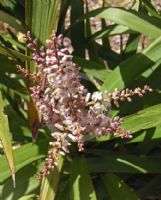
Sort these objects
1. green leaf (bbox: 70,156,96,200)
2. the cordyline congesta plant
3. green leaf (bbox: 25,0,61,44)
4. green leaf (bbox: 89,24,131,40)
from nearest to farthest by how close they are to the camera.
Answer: the cordyline congesta plant → green leaf (bbox: 25,0,61,44) → green leaf (bbox: 70,156,96,200) → green leaf (bbox: 89,24,131,40)

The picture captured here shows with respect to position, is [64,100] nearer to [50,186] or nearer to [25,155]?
[50,186]

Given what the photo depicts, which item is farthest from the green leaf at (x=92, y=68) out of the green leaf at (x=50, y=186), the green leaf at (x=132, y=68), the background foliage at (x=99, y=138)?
the green leaf at (x=50, y=186)

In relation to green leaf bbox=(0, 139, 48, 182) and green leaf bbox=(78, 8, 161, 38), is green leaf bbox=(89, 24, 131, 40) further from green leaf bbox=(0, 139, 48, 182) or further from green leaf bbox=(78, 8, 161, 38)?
green leaf bbox=(0, 139, 48, 182)

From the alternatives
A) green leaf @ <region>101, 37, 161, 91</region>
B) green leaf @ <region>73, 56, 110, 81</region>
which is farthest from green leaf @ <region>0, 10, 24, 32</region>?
green leaf @ <region>101, 37, 161, 91</region>

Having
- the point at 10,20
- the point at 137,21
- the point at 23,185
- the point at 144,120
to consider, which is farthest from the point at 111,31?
the point at 23,185

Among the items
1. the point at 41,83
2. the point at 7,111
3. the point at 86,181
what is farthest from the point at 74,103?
the point at 7,111

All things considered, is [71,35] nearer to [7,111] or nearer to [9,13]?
[9,13]
